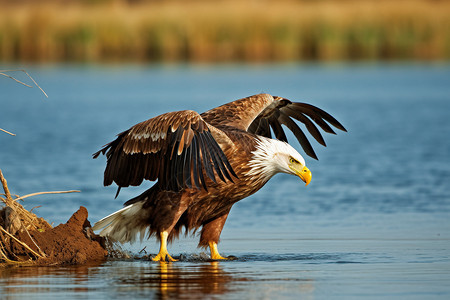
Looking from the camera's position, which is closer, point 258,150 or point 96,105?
point 258,150

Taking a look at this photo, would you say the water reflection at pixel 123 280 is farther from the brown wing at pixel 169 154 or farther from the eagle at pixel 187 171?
the brown wing at pixel 169 154

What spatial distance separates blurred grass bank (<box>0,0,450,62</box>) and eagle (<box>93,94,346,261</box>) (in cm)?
2944

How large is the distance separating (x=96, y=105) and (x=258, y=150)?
22771 millimetres

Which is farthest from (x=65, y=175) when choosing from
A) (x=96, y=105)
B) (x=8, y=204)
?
(x=96, y=105)

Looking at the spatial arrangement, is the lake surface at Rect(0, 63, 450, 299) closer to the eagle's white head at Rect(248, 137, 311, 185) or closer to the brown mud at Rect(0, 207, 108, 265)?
the brown mud at Rect(0, 207, 108, 265)

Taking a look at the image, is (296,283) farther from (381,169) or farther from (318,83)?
(318,83)

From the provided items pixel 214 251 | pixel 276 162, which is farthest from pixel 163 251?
pixel 276 162

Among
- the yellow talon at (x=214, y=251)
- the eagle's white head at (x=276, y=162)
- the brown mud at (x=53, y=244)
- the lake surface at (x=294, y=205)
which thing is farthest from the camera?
the yellow talon at (x=214, y=251)

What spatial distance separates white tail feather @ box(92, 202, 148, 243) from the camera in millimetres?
8984

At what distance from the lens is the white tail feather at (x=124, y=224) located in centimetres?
898

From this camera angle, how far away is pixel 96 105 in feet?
102

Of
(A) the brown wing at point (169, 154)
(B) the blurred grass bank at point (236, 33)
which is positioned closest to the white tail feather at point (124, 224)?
(A) the brown wing at point (169, 154)

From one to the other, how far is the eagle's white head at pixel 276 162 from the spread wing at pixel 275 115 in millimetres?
932

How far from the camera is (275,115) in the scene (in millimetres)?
10344
